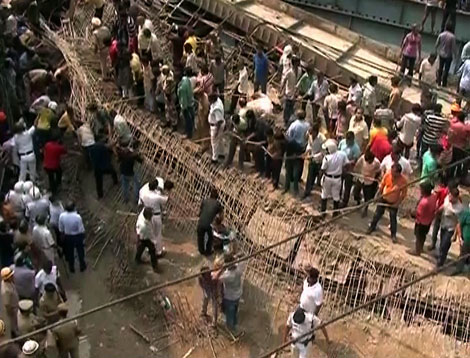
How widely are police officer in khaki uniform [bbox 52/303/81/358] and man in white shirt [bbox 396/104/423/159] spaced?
655cm

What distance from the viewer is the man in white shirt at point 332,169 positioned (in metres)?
14.5

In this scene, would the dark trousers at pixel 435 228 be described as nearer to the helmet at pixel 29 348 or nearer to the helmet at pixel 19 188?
the helmet at pixel 29 348

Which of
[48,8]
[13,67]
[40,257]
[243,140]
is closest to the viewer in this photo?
[40,257]

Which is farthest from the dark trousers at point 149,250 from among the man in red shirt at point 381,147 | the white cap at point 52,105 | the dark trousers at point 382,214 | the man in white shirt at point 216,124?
the man in red shirt at point 381,147

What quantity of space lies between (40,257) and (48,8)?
28.3 feet

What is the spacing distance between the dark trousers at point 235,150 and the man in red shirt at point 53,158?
2.87 metres

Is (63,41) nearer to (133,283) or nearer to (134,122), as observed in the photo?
(134,122)

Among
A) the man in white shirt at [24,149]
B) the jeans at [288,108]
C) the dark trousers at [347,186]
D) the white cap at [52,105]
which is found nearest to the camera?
the dark trousers at [347,186]

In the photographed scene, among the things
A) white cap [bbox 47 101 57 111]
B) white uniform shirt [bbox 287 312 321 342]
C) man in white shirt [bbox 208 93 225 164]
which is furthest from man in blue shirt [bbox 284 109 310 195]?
white cap [bbox 47 101 57 111]

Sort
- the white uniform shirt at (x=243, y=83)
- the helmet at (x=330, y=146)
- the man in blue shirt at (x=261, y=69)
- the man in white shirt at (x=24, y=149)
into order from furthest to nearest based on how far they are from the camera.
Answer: the man in blue shirt at (x=261, y=69) < the white uniform shirt at (x=243, y=83) < the man in white shirt at (x=24, y=149) < the helmet at (x=330, y=146)

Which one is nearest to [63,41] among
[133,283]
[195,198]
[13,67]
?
[13,67]

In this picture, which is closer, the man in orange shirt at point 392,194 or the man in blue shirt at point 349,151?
the man in orange shirt at point 392,194

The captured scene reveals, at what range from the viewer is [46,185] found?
16391 millimetres

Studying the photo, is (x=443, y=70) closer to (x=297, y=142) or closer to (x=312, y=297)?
(x=297, y=142)
